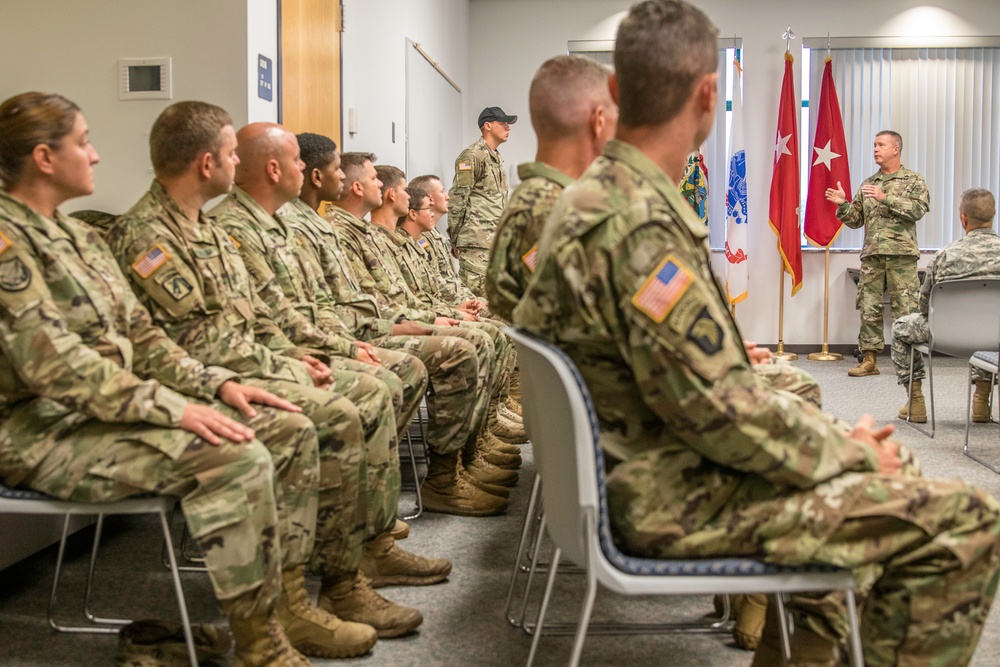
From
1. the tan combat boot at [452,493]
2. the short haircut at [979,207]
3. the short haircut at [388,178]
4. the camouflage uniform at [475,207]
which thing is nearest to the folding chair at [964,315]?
the short haircut at [979,207]

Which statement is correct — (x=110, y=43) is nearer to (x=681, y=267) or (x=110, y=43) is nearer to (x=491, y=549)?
(x=491, y=549)

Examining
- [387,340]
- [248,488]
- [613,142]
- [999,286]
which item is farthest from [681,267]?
[999,286]

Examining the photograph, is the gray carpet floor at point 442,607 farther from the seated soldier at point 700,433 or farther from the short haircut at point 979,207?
the short haircut at point 979,207

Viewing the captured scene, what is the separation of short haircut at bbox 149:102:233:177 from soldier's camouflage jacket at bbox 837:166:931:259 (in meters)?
5.88

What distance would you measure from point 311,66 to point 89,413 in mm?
2495

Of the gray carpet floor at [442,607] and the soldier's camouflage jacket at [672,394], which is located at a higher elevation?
the soldier's camouflage jacket at [672,394]

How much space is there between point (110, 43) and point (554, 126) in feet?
5.27

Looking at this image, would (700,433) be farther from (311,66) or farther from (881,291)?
(881,291)

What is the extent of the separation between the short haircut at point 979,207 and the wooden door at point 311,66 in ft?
10.2

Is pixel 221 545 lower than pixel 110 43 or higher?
lower

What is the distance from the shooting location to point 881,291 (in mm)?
7320

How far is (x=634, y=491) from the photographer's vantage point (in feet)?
4.64

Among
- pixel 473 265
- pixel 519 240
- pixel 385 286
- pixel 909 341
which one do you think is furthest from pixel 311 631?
pixel 473 265

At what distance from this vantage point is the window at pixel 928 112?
8.44m
